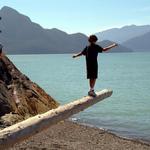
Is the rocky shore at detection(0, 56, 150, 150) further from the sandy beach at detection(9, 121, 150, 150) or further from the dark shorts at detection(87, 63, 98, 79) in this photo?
the dark shorts at detection(87, 63, 98, 79)

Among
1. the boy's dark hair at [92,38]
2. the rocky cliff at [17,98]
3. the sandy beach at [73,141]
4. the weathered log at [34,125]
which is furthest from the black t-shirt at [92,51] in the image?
the rocky cliff at [17,98]

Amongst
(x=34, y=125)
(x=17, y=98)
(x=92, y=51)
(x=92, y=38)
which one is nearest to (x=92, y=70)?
(x=92, y=51)

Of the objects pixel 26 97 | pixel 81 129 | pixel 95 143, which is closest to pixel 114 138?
pixel 81 129

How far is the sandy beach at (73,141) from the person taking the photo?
2009 cm

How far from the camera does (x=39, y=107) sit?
25391mm

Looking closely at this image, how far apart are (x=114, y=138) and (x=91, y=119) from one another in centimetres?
1199

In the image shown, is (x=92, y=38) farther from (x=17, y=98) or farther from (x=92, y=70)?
(x=17, y=98)

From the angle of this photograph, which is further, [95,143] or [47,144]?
[95,143]

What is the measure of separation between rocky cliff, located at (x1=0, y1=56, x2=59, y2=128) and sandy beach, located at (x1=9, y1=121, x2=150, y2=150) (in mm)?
1383

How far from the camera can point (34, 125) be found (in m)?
10.0

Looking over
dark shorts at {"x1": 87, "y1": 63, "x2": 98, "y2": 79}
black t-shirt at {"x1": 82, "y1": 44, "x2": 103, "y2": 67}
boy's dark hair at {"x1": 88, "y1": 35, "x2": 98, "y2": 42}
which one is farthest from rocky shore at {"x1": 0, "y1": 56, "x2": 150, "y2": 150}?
boy's dark hair at {"x1": 88, "y1": 35, "x2": 98, "y2": 42}

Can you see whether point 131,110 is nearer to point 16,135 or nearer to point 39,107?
point 39,107

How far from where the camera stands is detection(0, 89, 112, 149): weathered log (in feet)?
30.6

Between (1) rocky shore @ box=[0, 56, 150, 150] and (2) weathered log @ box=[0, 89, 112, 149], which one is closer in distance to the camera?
(2) weathered log @ box=[0, 89, 112, 149]
